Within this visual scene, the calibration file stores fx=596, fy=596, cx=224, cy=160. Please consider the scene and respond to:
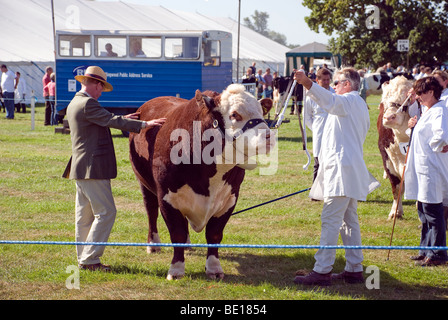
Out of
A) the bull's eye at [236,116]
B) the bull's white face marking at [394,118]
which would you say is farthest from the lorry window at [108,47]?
the bull's eye at [236,116]

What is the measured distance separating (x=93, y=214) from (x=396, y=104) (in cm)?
447

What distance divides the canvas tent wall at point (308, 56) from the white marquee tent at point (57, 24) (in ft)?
5.35

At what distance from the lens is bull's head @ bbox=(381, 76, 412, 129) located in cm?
804

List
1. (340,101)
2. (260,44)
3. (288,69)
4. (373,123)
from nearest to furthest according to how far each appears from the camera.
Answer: (340,101)
(373,123)
(288,69)
(260,44)

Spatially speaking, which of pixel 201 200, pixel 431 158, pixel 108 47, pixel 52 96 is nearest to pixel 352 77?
pixel 431 158

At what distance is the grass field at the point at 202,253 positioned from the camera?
5355 millimetres

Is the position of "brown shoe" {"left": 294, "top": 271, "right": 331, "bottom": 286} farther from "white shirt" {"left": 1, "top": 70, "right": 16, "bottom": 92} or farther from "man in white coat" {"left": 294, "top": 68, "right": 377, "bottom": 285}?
"white shirt" {"left": 1, "top": 70, "right": 16, "bottom": 92}

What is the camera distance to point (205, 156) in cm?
545

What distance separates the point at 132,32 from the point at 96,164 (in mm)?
13819

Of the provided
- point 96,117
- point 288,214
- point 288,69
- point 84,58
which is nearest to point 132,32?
point 84,58

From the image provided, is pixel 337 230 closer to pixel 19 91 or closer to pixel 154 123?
pixel 154 123

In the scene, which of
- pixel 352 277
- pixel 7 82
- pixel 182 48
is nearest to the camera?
pixel 352 277

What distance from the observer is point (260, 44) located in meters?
44.2

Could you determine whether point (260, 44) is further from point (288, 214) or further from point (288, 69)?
Result: point (288, 214)
